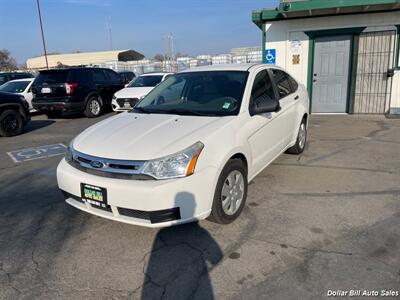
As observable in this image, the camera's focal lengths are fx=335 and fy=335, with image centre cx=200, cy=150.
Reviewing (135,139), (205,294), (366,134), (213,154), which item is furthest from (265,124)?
(366,134)

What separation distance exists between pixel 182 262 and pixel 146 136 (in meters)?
1.22

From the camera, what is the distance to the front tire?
3.20 m

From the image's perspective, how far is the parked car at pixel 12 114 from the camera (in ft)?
28.5

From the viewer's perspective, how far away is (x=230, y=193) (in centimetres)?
345

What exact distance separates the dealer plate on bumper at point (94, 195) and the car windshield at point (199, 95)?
4.44ft

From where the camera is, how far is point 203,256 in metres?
2.97

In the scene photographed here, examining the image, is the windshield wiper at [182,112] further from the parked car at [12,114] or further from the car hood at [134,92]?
the car hood at [134,92]

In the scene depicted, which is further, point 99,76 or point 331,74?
point 99,76

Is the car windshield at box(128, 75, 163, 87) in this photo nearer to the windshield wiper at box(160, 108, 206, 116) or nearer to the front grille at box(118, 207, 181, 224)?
the windshield wiper at box(160, 108, 206, 116)

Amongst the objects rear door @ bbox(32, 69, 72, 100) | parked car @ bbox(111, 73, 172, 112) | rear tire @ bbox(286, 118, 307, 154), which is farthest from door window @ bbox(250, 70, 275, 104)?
rear door @ bbox(32, 69, 72, 100)

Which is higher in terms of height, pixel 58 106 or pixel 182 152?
pixel 182 152

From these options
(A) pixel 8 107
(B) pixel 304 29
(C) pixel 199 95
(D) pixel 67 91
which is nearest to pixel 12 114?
(A) pixel 8 107

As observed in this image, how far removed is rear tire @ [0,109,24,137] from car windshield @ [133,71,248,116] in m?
5.94

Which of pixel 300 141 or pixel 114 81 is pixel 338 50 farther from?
pixel 114 81
